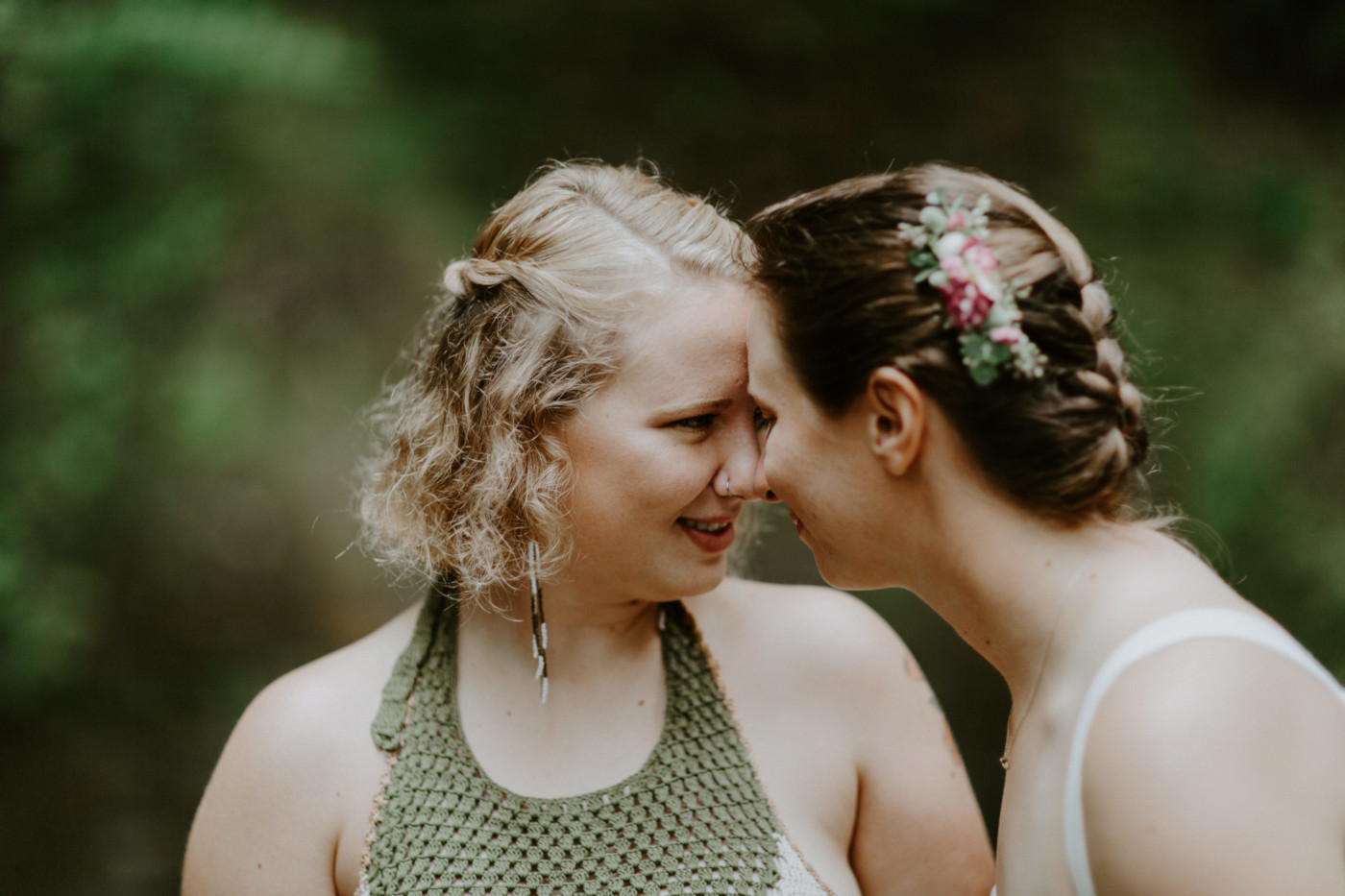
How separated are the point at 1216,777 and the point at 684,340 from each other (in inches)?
37.0

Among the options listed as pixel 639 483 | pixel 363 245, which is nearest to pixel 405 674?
pixel 639 483

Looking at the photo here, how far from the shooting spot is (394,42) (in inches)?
128

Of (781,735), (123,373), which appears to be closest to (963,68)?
(781,735)

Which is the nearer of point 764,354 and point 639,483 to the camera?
point 764,354

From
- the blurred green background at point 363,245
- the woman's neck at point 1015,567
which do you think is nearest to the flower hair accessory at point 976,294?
the woman's neck at point 1015,567

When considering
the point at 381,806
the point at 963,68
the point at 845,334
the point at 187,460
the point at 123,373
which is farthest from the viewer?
the point at 963,68

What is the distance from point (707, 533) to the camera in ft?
5.40

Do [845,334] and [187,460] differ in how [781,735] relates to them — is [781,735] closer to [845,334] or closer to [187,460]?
[845,334]

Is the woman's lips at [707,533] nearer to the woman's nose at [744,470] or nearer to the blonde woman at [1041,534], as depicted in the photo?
the woman's nose at [744,470]

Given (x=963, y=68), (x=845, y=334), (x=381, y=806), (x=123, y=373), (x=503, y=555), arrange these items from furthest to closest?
(x=963, y=68) < (x=123, y=373) < (x=503, y=555) < (x=381, y=806) < (x=845, y=334)

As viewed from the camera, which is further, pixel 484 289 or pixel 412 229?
pixel 412 229

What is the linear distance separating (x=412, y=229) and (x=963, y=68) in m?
2.01

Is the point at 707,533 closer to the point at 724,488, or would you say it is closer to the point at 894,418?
the point at 724,488

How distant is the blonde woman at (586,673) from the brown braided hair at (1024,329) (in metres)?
0.37
